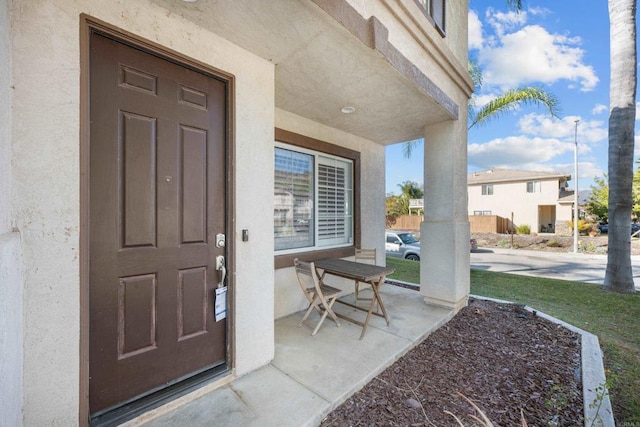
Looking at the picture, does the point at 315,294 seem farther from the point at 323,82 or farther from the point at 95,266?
the point at 323,82

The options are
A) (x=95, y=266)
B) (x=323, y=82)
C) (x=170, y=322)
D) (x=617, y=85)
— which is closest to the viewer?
(x=95, y=266)

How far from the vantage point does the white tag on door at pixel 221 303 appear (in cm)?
228

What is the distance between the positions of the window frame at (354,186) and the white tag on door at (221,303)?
1454 millimetres

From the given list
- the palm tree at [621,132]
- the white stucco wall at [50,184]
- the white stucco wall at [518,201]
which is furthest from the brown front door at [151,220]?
the white stucco wall at [518,201]

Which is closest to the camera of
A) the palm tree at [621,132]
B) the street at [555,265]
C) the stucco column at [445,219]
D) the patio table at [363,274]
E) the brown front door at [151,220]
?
the brown front door at [151,220]

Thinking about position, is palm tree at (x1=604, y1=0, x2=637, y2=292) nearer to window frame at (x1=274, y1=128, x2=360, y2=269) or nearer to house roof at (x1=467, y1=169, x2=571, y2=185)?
window frame at (x1=274, y1=128, x2=360, y2=269)

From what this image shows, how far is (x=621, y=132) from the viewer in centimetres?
576

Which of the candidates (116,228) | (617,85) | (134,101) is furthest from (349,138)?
(617,85)

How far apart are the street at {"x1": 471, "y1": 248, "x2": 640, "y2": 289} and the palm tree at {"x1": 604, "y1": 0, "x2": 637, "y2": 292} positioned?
1930 millimetres

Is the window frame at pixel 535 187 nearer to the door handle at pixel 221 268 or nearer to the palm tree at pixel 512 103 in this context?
the palm tree at pixel 512 103

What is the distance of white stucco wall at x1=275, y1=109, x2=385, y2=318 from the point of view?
13.0 feet

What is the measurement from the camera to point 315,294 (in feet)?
11.4

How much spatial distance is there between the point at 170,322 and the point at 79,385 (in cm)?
58

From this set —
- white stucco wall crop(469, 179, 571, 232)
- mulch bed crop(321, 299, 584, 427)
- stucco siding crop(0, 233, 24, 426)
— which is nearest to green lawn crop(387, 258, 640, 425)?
mulch bed crop(321, 299, 584, 427)
